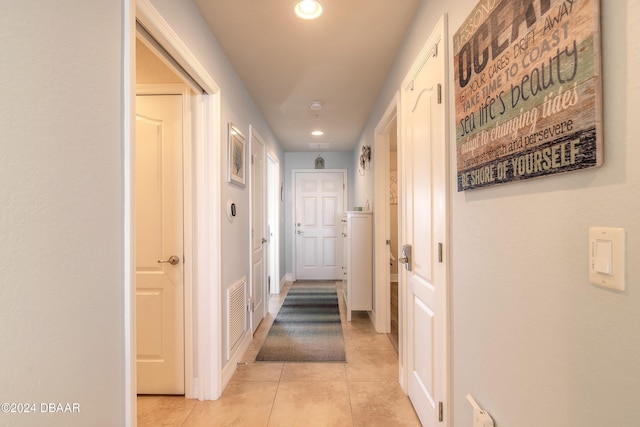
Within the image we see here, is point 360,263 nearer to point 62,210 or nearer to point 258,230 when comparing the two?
point 258,230

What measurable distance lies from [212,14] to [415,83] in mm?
1293

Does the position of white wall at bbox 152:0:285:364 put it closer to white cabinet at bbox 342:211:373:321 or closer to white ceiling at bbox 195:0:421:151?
white ceiling at bbox 195:0:421:151

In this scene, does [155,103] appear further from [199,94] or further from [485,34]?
[485,34]

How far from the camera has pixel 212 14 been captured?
185 cm

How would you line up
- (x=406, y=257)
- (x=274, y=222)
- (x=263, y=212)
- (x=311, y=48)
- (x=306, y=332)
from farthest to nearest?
(x=274, y=222) < (x=263, y=212) < (x=306, y=332) < (x=311, y=48) < (x=406, y=257)

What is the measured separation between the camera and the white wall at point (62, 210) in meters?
0.72

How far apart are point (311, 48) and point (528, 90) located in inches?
69.8

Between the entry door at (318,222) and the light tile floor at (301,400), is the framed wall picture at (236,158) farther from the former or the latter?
the entry door at (318,222)

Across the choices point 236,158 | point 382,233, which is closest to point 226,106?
point 236,158

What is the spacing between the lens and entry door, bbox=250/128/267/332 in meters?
3.19

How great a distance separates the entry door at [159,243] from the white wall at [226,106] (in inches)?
12.2

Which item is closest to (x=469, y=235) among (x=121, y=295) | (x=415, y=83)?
(x=415, y=83)

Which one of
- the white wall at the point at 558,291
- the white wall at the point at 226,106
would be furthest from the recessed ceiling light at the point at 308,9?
the white wall at the point at 558,291

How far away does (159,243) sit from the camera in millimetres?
2090
